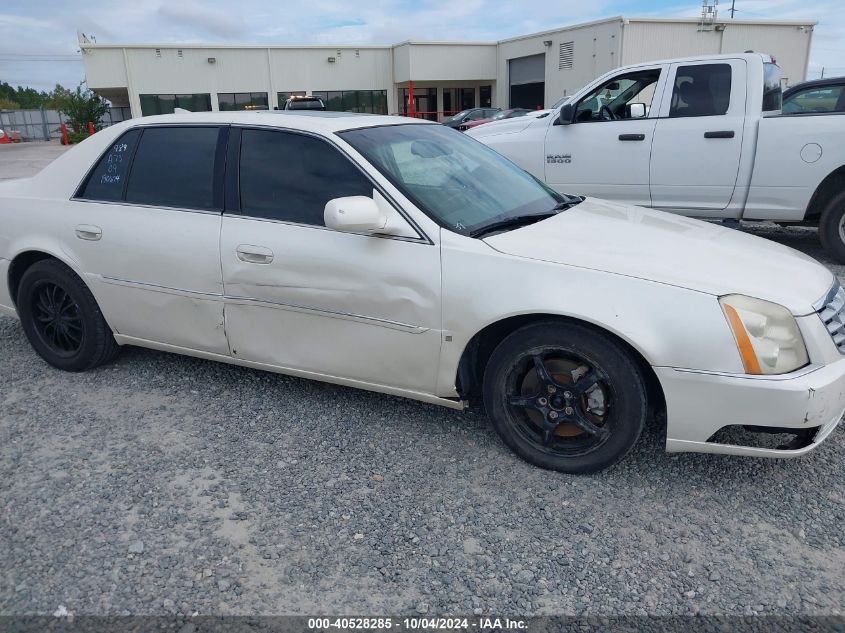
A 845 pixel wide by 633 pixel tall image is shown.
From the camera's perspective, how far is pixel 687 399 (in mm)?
2738

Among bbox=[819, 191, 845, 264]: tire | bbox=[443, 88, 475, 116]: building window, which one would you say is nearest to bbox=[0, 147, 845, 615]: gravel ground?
bbox=[819, 191, 845, 264]: tire

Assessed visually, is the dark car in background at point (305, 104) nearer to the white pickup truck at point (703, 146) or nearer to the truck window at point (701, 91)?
the white pickup truck at point (703, 146)

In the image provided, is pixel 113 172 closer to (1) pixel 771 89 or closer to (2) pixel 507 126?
(2) pixel 507 126

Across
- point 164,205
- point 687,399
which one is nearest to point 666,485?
point 687,399

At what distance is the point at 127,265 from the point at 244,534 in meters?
1.89

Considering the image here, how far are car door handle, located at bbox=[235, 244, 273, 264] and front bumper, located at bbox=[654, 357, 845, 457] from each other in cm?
193

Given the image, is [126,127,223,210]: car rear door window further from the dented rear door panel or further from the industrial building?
the industrial building

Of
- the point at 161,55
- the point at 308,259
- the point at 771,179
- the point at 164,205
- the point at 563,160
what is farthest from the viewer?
the point at 161,55

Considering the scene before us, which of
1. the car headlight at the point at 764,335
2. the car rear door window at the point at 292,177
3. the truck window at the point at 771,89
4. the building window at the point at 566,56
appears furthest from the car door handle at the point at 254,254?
the building window at the point at 566,56

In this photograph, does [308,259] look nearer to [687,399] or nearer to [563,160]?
[687,399]

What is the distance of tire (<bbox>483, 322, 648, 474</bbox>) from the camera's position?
284 centimetres

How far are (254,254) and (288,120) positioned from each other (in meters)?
0.77

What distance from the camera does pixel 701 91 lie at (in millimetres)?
6750

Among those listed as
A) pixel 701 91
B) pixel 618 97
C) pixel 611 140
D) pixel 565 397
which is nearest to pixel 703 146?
pixel 701 91
